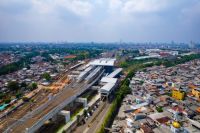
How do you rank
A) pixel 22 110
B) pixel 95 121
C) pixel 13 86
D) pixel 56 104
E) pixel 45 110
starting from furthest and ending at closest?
pixel 13 86 < pixel 22 110 < pixel 56 104 < pixel 95 121 < pixel 45 110

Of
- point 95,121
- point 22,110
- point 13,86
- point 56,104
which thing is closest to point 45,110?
point 56,104

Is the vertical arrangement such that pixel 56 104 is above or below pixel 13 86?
above

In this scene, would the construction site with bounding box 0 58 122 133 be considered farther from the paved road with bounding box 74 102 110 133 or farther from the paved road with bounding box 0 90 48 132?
the paved road with bounding box 74 102 110 133

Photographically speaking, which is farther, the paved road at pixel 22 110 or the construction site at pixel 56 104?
the paved road at pixel 22 110

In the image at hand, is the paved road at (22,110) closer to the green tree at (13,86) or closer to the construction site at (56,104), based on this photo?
the construction site at (56,104)

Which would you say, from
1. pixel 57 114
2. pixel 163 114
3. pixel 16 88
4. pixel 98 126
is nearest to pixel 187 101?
pixel 163 114

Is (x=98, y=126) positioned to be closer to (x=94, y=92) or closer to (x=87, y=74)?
(x=94, y=92)

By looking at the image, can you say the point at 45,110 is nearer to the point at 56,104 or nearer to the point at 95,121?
the point at 56,104

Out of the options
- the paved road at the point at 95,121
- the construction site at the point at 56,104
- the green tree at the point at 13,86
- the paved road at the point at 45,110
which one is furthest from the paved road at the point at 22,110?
the paved road at the point at 95,121

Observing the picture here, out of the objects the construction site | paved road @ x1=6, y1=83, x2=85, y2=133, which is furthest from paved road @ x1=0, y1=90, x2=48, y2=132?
paved road @ x1=6, y1=83, x2=85, y2=133
